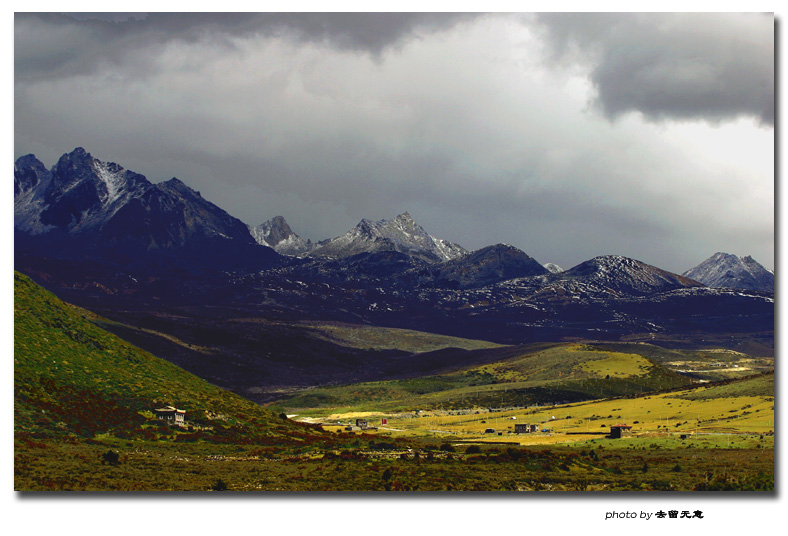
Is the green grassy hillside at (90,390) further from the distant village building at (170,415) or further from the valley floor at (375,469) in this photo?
the valley floor at (375,469)

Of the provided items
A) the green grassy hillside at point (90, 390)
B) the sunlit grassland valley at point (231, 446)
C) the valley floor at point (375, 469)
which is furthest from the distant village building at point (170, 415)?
the valley floor at point (375, 469)

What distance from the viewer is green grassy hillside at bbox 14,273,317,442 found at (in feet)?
199

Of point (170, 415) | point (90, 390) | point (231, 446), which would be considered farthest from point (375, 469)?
point (90, 390)

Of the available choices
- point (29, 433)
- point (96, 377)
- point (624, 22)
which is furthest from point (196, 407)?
point (624, 22)

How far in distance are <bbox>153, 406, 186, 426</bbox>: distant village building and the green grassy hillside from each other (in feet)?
2.46

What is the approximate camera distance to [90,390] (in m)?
67.2

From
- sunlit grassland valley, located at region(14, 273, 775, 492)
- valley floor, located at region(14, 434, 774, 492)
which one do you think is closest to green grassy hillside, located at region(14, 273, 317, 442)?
sunlit grassland valley, located at region(14, 273, 775, 492)

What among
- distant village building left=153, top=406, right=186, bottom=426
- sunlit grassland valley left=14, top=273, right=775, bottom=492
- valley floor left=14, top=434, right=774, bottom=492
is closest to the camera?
valley floor left=14, top=434, right=774, bottom=492

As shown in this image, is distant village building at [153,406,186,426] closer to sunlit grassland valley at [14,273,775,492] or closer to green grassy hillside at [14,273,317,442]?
sunlit grassland valley at [14,273,775,492]

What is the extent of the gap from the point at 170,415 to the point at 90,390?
22.7 feet

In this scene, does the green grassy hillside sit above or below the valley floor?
above

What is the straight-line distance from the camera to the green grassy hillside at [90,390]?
60.7 metres

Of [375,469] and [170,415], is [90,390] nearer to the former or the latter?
[170,415]

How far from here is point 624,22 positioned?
55250mm
